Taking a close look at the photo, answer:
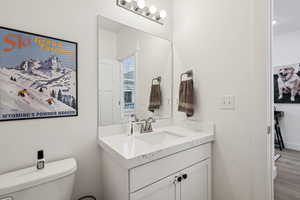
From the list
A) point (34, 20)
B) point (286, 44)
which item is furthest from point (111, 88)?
point (286, 44)

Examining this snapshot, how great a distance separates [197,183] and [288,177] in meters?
1.75

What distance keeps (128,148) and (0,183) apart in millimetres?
691

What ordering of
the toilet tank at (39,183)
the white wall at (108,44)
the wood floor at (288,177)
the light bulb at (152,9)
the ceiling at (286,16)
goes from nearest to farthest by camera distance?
the toilet tank at (39,183) → the white wall at (108,44) → the light bulb at (152,9) → the wood floor at (288,177) → the ceiling at (286,16)

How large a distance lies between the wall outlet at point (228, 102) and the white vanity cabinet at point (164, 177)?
1.25 feet

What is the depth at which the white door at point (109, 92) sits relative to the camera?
4.38 ft

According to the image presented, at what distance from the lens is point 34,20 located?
1.03 m

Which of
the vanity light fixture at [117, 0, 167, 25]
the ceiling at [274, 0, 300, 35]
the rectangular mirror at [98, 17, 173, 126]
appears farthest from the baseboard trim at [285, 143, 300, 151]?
the vanity light fixture at [117, 0, 167, 25]

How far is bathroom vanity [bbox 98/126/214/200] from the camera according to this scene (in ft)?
3.08

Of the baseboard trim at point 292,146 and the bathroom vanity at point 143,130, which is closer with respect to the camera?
the bathroom vanity at point 143,130

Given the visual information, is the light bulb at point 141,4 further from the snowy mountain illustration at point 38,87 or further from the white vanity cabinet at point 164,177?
the white vanity cabinet at point 164,177

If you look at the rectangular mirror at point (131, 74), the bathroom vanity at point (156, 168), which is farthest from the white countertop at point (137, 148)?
the rectangular mirror at point (131, 74)

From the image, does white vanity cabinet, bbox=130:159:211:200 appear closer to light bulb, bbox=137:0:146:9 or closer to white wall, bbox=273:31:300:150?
light bulb, bbox=137:0:146:9

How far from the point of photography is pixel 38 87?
1.04m

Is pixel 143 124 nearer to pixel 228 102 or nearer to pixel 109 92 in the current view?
pixel 109 92
